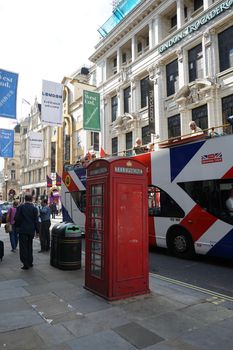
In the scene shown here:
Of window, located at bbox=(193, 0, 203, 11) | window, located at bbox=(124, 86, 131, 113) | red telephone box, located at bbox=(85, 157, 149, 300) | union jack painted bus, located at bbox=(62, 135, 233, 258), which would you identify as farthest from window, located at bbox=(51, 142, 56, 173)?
red telephone box, located at bbox=(85, 157, 149, 300)

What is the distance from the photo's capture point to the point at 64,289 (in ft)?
21.0

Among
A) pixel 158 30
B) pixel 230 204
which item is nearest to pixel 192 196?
pixel 230 204

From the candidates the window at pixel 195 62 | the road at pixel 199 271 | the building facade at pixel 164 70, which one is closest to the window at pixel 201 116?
the building facade at pixel 164 70

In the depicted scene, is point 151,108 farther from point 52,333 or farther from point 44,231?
point 52,333

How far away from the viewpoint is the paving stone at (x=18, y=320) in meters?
4.54

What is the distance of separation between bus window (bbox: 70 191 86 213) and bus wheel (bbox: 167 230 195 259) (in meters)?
5.65

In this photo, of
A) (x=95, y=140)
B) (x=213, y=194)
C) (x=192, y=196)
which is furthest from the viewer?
(x=95, y=140)

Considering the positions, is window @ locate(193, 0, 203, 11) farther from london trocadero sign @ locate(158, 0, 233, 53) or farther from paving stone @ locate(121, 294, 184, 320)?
paving stone @ locate(121, 294, 184, 320)

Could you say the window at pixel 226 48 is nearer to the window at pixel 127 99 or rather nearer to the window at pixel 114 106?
the window at pixel 127 99

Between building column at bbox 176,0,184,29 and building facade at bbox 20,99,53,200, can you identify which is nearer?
building column at bbox 176,0,184,29

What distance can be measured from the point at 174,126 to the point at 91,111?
6.23m

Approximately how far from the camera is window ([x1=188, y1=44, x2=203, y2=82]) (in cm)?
2106

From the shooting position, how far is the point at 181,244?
1034cm

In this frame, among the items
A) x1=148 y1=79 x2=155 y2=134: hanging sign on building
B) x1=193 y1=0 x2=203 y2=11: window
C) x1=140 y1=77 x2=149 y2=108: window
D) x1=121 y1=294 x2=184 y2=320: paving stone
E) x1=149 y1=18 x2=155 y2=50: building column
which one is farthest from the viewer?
x1=140 y1=77 x2=149 y2=108: window
